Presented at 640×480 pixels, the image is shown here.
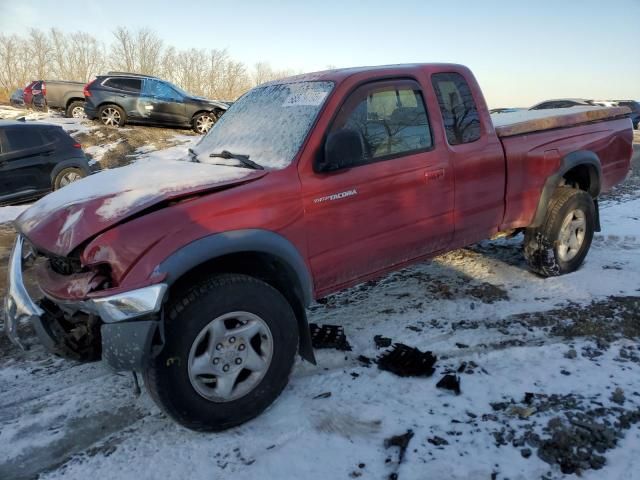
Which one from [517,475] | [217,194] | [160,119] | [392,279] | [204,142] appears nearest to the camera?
[517,475]

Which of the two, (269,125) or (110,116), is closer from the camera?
(269,125)

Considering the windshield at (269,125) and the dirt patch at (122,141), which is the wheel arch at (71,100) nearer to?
the dirt patch at (122,141)

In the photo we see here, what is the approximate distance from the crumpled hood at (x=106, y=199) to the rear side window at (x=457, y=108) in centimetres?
166

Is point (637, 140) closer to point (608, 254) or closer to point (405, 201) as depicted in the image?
point (608, 254)

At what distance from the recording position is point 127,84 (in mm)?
14570

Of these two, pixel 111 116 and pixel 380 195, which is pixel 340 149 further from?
pixel 111 116

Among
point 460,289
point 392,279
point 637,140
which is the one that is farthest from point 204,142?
point 637,140

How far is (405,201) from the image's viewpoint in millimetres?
3311

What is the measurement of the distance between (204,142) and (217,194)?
1.32 metres

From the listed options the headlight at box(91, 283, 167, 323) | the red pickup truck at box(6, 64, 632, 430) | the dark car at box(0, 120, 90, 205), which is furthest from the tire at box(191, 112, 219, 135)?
the headlight at box(91, 283, 167, 323)

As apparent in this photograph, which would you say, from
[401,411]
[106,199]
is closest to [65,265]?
[106,199]

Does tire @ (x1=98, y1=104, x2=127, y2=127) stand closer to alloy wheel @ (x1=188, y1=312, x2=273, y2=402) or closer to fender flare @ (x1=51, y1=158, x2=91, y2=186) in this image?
fender flare @ (x1=51, y1=158, x2=91, y2=186)

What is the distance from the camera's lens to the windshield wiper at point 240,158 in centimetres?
298

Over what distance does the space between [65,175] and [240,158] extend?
6960mm
